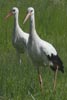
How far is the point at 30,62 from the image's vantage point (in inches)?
382

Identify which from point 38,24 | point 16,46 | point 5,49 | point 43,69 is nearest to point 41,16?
point 38,24

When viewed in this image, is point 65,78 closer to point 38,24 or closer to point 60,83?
point 60,83

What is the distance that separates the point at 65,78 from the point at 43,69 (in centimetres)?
63

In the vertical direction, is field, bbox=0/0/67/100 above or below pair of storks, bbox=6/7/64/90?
below

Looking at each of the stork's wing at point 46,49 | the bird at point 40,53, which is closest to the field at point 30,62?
the bird at point 40,53

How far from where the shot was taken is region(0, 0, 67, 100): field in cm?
779

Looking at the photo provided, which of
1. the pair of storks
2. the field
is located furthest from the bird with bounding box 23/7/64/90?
the field

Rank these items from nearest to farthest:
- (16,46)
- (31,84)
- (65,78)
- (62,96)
A: (62,96) < (31,84) < (65,78) < (16,46)

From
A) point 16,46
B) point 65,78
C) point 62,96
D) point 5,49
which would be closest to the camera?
point 62,96

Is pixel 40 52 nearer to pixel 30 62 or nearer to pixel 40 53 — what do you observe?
pixel 40 53

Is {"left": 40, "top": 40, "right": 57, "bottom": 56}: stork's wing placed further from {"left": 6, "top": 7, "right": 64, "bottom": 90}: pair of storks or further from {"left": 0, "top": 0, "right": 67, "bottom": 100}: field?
{"left": 0, "top": 0, "right": 67, "bottom": 100}: field

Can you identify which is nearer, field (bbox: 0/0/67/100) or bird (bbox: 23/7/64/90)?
field (bbox: 0/0/67/100)

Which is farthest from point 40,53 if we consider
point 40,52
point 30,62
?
point 30,62

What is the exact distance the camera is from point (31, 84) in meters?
8.12
